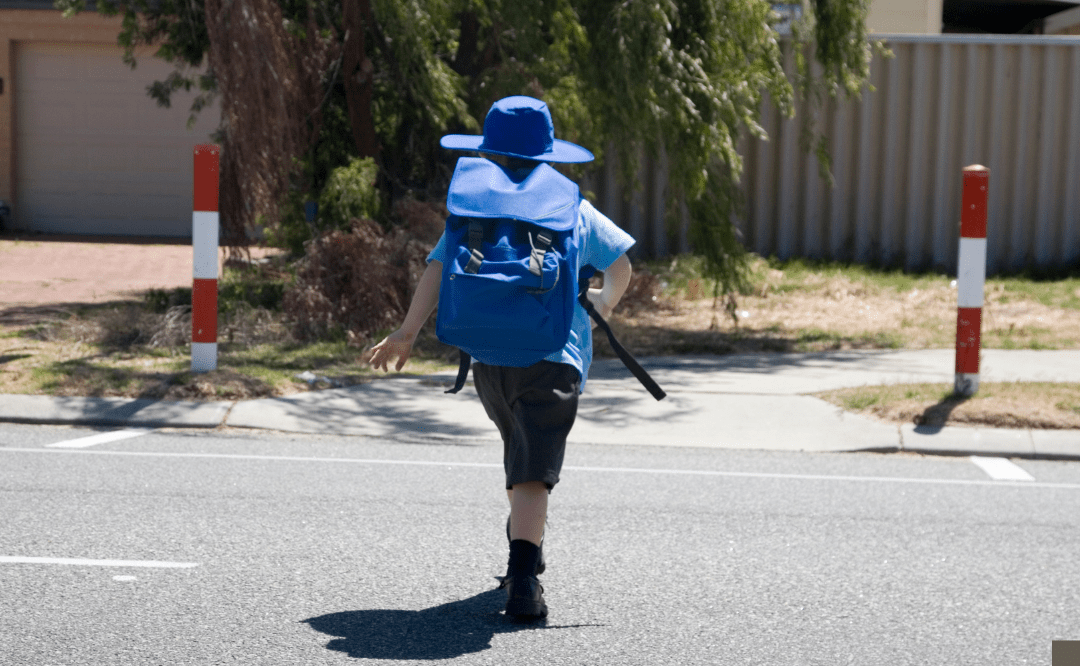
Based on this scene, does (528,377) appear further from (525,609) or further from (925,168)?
(925,168)

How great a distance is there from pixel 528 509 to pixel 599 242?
95cm

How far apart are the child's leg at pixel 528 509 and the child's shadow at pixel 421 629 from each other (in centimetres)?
33

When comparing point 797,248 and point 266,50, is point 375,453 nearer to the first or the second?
point 266,50

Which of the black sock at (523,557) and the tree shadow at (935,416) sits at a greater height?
the black sock at (523,557)

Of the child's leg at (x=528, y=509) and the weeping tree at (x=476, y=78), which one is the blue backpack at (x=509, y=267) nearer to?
the child's leg at (x=528, y=509)

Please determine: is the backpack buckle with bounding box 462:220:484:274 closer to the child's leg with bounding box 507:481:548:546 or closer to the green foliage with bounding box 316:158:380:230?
the child's leg with bounding box 507:481:548:546

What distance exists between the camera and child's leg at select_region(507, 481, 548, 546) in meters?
4.29

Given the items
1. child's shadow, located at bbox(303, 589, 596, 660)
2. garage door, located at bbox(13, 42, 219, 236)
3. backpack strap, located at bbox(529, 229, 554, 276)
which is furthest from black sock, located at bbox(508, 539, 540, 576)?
garage door, located at bbox(13, 42, 219, 236)

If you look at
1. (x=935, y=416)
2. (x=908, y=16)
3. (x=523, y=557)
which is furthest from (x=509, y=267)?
(x=908, y=16)

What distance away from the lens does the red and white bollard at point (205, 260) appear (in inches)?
340

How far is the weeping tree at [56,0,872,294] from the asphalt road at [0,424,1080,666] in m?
3.64

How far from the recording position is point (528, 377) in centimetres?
422

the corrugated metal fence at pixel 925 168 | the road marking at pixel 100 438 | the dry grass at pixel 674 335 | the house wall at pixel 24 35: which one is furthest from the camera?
the house wall at pixel 24 35

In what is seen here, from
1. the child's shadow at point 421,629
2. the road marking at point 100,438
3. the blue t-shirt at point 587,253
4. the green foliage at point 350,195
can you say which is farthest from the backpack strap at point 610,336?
the green foliage at point 350,195
